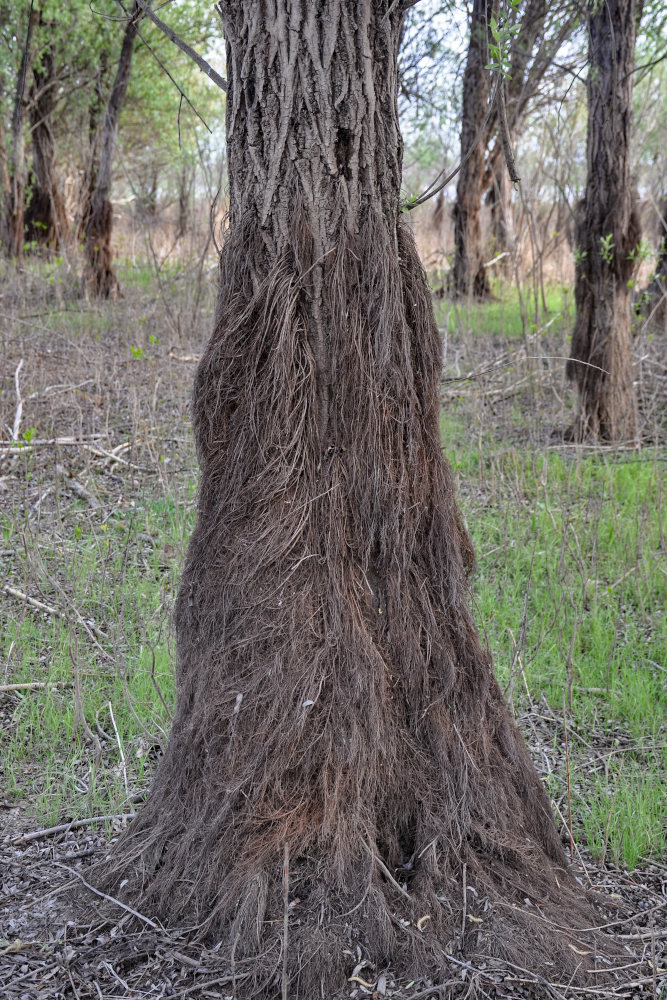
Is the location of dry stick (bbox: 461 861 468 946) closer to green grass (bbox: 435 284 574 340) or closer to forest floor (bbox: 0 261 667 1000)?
forest floor (bbox: 0 261 667 1000)

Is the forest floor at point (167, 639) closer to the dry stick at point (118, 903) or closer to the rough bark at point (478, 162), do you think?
the dry stick at point (118, 903)

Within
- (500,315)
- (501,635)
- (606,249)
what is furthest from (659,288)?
(501,635)

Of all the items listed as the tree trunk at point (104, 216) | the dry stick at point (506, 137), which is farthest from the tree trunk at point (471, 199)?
the dry stick at point (506, 137)

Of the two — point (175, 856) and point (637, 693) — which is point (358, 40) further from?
point (637, 693)

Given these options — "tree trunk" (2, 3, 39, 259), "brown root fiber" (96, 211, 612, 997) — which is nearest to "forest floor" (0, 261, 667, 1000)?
"brown root fiber" (96, 211, 612, 997)

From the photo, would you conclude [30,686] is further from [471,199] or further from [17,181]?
[17,181]

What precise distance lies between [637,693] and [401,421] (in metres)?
1.95

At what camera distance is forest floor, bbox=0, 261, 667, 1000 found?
2.02 metres

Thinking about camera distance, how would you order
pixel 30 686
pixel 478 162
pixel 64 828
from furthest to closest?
1. pixel 478 162
2. pixel 30 686
3. pixel 64 828

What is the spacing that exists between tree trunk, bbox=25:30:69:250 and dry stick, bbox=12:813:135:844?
39.1 feet

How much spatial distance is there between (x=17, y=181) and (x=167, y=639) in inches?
367

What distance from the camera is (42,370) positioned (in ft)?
20.5

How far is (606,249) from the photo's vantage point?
19.9 feet

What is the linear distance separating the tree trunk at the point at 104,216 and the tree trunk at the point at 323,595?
26.9 feet
